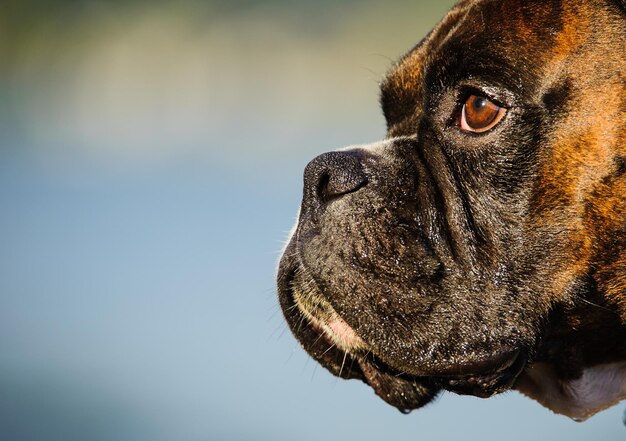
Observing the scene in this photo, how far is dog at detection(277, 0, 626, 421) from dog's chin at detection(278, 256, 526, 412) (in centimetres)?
1

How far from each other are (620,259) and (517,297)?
0.43m

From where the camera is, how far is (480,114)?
10.8ft

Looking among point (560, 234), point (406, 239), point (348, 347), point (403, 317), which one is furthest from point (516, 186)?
point (348, 347)

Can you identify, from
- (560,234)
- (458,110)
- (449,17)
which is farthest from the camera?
(449,17)

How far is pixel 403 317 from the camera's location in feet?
10.5

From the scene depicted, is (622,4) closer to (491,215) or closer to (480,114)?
(480,114)

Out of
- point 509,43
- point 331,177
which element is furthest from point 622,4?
point 331,177

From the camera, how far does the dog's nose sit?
3334 millimetres

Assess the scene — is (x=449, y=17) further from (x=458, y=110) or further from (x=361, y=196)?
(x=361, y=196)

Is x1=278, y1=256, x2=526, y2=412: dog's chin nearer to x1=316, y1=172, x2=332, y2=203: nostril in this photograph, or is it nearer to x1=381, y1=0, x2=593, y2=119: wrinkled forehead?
x1=316, y1=172, x2=332, y2=203: nostril

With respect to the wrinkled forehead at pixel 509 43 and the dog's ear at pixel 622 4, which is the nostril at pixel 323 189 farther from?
the dog's ear at pixel 622 4

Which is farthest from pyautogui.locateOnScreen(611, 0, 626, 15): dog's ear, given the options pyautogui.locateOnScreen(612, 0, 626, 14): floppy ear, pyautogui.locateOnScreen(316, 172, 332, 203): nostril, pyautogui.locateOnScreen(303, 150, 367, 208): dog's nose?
pyautogui.locateOnScreen(316, 172, 332, 203): nostril

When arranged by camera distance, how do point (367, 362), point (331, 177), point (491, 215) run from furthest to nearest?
point (367, 362), point (331, 177), point (491, 215)

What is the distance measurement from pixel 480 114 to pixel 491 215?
41 centimetres
